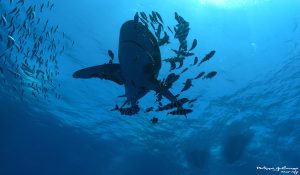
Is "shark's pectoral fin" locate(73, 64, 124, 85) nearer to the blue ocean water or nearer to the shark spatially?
the shark

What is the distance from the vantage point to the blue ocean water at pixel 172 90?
13.8 meters

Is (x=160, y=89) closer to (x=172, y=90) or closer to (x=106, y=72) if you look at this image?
(x=106, y=72)

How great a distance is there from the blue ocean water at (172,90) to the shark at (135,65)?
6033 mm

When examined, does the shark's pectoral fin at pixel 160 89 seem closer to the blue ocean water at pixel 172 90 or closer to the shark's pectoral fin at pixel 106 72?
the shark's pectoral fin at pixel 106 72

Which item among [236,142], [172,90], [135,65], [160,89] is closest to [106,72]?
[135,65]

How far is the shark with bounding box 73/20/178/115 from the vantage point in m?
4.93

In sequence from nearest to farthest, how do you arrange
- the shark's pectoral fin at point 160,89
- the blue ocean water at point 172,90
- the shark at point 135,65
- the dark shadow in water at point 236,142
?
the shark at point 135,65, the shark's pectoral fin at point 160,89, the blue ocean water at point 172,90, the dark shadow in water at point 236,142

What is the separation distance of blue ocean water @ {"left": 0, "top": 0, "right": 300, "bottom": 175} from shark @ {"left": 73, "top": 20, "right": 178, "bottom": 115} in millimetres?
6033

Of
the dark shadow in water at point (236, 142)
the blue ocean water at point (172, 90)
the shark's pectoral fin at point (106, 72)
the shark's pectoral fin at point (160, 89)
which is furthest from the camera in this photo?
the dark shadow in water at point (236, 142)

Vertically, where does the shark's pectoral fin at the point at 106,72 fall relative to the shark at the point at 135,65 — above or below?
above

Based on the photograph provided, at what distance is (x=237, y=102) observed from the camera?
20875 millimetres

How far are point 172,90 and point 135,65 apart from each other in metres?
13.4

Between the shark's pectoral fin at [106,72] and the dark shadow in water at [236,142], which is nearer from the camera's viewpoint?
the shark's pectoral fin at [106,72]

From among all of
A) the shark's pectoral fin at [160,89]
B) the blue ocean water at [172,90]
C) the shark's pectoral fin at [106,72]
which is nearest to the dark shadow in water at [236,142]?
the blue ocean water at [172,90]
